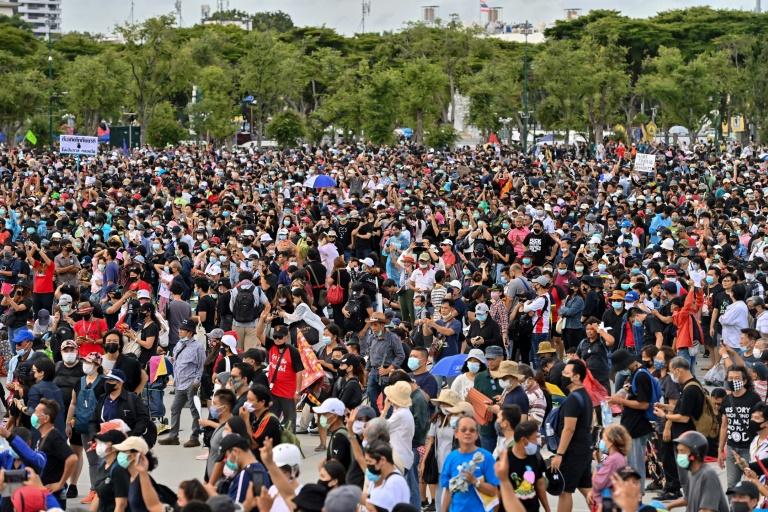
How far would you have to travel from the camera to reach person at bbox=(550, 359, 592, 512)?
35.1 feet

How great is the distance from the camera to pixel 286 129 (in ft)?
212

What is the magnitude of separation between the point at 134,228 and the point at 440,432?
14.1 meters

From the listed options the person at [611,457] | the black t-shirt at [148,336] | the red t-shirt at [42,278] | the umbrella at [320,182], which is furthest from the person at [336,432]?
the umbrella at [320,182]

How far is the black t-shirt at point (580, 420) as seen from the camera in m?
10.7

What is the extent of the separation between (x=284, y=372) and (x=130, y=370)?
1.64 m

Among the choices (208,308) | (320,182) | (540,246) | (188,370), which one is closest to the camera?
(188,370)

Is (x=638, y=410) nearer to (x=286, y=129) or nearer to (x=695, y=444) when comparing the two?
(x=695, y=444)

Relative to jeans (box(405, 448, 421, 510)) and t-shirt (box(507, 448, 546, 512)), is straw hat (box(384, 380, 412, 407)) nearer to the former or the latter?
jeans (box(405, 448, 421, 510))

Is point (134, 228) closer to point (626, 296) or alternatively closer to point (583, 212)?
point (583, 212)

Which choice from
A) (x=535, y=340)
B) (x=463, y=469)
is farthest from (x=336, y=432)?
(x=535, y=340)

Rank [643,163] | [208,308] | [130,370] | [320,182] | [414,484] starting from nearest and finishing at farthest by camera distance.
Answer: [414,484], [130,370], [208,308], [320,182], [643,163]

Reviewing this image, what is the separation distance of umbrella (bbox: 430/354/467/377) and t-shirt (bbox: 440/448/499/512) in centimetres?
371

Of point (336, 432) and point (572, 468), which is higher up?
point (336, 432)

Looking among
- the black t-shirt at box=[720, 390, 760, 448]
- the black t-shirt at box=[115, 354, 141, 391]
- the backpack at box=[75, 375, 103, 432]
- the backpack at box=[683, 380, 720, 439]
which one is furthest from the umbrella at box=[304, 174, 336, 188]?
the black t-shirt at box=[720, 390, 760, 448]
